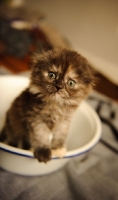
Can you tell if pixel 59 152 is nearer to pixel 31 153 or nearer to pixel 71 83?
pixel 31 153

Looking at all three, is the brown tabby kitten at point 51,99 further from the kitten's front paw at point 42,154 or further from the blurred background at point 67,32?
the blurred background at point 67,32

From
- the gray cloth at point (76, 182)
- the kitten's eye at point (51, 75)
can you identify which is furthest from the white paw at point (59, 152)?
the kitten's eye at point (51, 75)

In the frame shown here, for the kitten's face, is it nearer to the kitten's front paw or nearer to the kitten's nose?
the kitten's nose

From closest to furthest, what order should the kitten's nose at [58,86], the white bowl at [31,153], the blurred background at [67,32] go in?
the kitten's nose at [58,86] → the white bowl at [31,153] → the blurred background at [67,32]

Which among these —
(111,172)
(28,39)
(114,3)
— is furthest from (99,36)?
(111,172)

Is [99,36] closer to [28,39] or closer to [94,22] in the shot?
[94,22]

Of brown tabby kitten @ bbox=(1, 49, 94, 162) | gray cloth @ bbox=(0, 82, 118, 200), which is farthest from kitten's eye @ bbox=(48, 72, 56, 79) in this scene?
gray cloth @ bbox=(0, 82, 118, 200)

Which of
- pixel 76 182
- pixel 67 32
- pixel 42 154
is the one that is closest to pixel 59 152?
pixel 42 154
